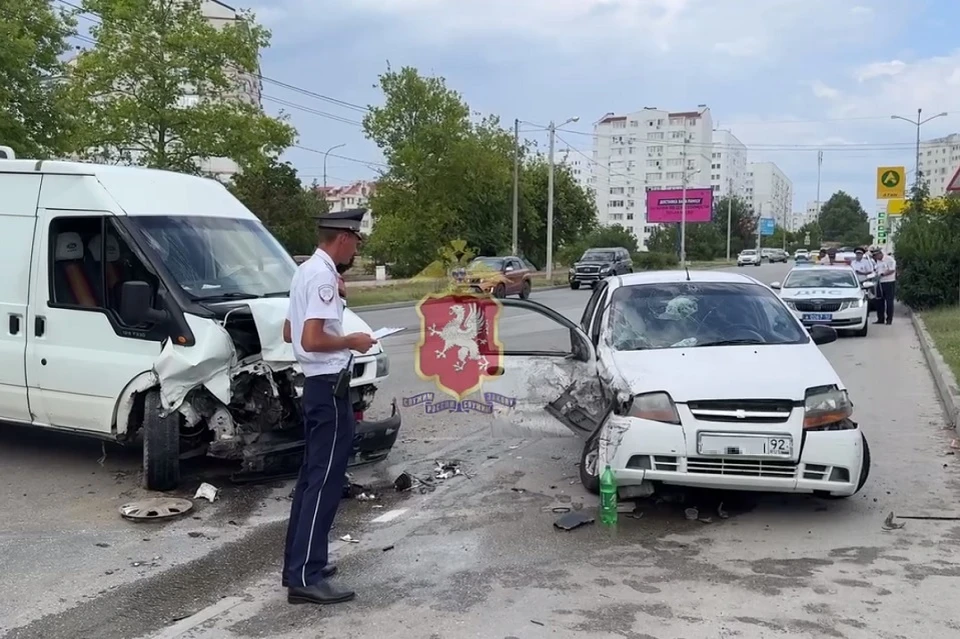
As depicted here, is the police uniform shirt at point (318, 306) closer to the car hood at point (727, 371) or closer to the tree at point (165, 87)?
the car hood at point (727, 371)

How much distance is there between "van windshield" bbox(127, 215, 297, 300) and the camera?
6.69 meters

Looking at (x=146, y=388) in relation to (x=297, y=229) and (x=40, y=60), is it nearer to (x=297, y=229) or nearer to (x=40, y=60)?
(x=40, y=60)

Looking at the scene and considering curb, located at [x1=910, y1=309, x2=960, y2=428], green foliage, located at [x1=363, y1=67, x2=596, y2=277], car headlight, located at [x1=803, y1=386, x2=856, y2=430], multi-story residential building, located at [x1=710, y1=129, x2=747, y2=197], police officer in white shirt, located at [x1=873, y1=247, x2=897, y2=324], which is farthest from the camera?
multi-story residential building, located at [x1=710, y1=129, x2=747, y2=197]

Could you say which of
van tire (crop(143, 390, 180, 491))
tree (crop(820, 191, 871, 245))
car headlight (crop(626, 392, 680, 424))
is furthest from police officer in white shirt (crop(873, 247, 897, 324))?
tree (crop(820, 191, 871, 245))

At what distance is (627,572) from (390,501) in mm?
2085

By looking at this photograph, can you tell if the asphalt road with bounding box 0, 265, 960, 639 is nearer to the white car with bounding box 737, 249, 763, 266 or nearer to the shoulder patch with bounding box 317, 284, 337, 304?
the shoulder patch with bounding box 317, 284, 337, 304

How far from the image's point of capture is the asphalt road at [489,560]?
4211 millimetres

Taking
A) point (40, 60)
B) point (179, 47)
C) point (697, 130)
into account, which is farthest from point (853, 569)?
point (697, 130)

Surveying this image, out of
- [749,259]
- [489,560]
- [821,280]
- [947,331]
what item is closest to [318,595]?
[489,560]

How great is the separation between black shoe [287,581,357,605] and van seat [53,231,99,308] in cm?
348

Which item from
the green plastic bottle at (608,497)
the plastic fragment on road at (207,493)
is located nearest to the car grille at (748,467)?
the green plastic bottle at (608,497)

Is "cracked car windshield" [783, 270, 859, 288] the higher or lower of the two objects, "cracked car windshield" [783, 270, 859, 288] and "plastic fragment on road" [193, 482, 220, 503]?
the higher

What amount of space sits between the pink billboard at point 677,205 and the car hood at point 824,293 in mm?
65715

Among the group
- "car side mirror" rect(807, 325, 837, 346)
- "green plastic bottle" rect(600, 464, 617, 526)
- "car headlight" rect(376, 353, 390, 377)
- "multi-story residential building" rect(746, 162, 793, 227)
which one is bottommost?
"green plastic bottle" rect(600, 464, 617, 526)
